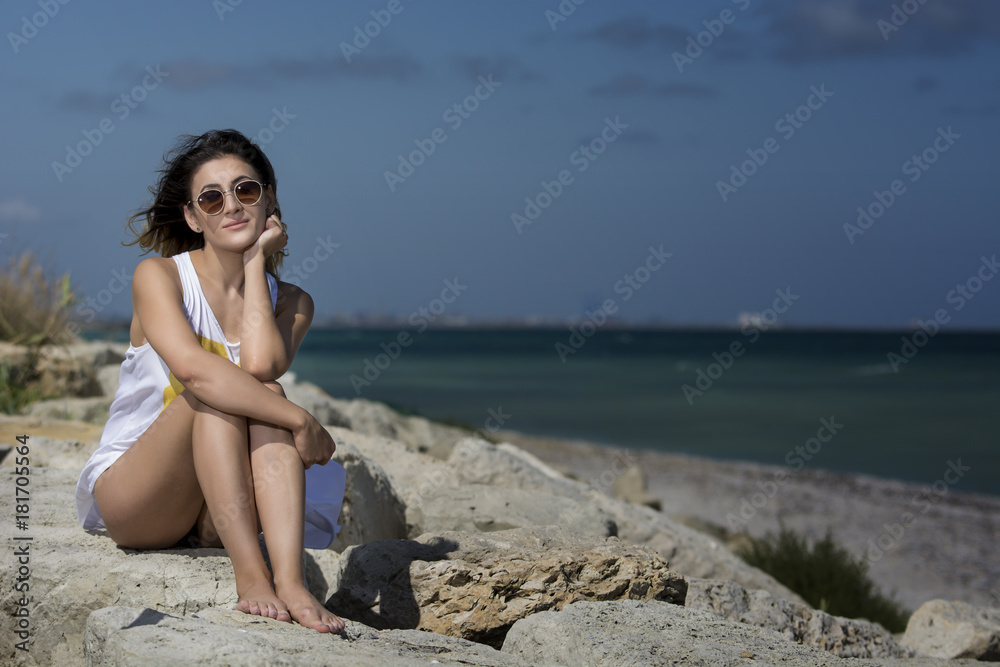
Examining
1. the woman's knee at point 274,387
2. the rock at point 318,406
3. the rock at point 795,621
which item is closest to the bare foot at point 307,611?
the woman's knee at point 274,387

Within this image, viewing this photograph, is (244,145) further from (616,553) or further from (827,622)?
(827,622)

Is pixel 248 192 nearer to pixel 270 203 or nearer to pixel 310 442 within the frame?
pixel 270 203

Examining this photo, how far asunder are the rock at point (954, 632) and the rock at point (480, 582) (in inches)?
73.3

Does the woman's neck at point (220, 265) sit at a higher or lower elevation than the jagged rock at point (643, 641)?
higher

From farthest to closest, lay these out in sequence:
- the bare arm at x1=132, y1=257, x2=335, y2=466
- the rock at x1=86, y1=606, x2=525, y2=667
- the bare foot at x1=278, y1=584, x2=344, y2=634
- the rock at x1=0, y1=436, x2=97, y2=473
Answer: the rock at x1=0, y1=436, x2=97, y2=473 < the bare arm at x1=132, y1=257, x2=335, y2=466 < the bare foot at x1=278, y1=584, x2=344, y2=634 < the rock at x1=86, y1=606, x2=525, y2=667

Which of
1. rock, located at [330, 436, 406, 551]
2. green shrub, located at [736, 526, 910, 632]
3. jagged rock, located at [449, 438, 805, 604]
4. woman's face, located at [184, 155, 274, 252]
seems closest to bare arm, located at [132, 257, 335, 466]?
woman's face, located at [184, 155, 274, 252]

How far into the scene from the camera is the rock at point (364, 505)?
3975 mm

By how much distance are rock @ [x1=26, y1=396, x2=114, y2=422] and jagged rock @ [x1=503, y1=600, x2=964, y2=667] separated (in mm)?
4699

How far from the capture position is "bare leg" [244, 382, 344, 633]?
260cm

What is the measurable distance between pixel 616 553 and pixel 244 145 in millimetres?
2180

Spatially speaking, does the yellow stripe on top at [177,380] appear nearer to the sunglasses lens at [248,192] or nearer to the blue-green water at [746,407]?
the sunglasses lens at [248,192]

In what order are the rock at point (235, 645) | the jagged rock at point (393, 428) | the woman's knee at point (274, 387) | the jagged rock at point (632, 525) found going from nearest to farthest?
1. the rock at point (235, 645)
2. the woman's knee at point (274, 387)
3. the jagged rock at point (632, 525)
4. the jagged rock at point (393, 428)

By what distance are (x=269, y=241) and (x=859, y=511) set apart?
10.4 m

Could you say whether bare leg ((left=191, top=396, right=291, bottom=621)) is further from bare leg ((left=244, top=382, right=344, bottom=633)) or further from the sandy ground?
the sandy ground
